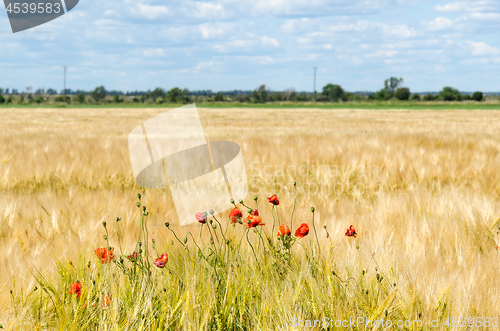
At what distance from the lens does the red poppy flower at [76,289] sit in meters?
1.26

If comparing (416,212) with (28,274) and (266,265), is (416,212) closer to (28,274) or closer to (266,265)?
(266,265)

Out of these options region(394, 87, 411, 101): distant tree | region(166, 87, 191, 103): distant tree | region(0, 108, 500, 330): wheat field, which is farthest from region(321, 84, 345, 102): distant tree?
region(0, 108, 500, 330): wheat field

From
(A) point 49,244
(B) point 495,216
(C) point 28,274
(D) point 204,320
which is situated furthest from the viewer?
(B) point 495,216

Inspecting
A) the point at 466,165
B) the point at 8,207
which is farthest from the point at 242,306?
the point at 466,165

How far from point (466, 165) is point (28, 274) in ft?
14.7

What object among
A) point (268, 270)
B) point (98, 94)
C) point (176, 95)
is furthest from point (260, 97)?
point (268, 270)

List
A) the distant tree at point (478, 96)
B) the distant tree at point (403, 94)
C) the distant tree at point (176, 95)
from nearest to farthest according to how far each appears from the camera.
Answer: the distant tree at point (478, 96)
the distant tree at point (176, 95)
the distant tree at point (403, 94)

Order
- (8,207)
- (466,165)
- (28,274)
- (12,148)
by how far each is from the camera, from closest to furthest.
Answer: (28,274) < (8,207) < (466,165) < (12,148)

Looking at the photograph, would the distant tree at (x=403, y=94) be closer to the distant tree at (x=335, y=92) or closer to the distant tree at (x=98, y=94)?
the distant tree at (x=335, y=92)

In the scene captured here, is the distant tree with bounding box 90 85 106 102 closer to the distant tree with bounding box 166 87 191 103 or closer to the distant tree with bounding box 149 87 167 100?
the distant tree with bounding box 149 87 167 100

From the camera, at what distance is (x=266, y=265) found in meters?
1.53

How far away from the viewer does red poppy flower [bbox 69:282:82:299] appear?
1265 millimetres

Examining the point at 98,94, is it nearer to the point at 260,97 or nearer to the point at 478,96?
the point at 260,97

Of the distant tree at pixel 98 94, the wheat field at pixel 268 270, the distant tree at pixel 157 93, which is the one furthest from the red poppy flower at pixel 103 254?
the distant tree at pixel 98 94
